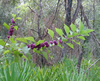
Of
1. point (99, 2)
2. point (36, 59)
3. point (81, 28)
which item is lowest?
point (36, 59)

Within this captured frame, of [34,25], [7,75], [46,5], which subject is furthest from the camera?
[46,5]

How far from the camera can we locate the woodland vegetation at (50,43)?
2.18ft

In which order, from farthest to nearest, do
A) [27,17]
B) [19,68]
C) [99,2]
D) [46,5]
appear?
[99,2] < [46,5] < [27,17] < [19,68]

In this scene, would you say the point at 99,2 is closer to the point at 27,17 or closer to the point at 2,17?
the point at 27,17

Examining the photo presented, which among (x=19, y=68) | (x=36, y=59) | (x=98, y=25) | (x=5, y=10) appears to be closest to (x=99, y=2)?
(x=98, y=25)

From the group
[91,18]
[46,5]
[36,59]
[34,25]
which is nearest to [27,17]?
[34,25]

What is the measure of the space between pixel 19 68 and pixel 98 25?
5.80 m

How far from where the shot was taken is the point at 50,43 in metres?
0.71

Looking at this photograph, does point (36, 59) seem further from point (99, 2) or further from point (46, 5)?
point (99, 2)

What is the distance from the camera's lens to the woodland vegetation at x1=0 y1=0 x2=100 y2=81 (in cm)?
66

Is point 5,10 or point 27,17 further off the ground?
point 5,10

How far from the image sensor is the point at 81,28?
647 mm

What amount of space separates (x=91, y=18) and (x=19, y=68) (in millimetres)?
6487

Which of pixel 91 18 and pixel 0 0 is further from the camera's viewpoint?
pixel 91 18
